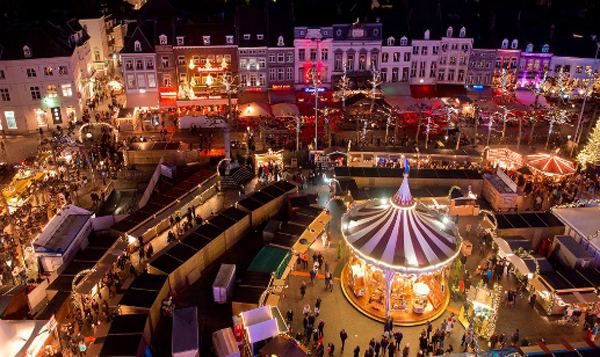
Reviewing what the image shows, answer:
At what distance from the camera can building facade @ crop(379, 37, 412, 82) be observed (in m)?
52.3

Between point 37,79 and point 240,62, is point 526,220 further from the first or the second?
point 37,79

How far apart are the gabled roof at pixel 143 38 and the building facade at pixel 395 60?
22935 mm

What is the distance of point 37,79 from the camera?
1813 inches

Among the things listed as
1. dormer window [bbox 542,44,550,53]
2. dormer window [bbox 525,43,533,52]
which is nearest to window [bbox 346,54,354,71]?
dormer window [bbox 525,43,533,52]

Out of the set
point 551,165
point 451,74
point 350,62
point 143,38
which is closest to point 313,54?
point 350,62

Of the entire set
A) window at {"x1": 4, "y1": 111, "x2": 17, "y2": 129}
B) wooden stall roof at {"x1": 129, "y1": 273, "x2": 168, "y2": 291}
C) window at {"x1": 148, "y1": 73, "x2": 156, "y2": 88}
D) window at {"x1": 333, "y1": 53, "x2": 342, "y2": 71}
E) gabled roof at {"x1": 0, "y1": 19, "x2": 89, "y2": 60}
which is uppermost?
gabled roof at {"x1": 0, "y1": 19, "x2": 89, "y2": 60}

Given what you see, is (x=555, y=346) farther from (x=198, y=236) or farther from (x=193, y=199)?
(x=193, y=199)

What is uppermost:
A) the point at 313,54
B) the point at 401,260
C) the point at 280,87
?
the point at 313,54

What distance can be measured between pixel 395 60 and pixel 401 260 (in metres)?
34.3

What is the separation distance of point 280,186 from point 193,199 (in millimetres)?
5683

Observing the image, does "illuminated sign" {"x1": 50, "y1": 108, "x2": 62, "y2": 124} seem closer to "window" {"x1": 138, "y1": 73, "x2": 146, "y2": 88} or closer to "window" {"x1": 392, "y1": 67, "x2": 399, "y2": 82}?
"window" {"x1": 138, "y1": 73, "x2": 146, "y2": 88}

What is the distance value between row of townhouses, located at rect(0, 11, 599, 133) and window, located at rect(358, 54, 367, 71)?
0.33 ft

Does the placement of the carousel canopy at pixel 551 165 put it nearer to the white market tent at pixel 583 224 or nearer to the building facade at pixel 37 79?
the white market tent at pixel 583 224

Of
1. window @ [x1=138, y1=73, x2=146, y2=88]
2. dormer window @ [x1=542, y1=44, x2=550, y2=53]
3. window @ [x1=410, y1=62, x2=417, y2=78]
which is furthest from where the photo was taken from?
window @ [x1=410, y1=62, x2=417, y2=78]
